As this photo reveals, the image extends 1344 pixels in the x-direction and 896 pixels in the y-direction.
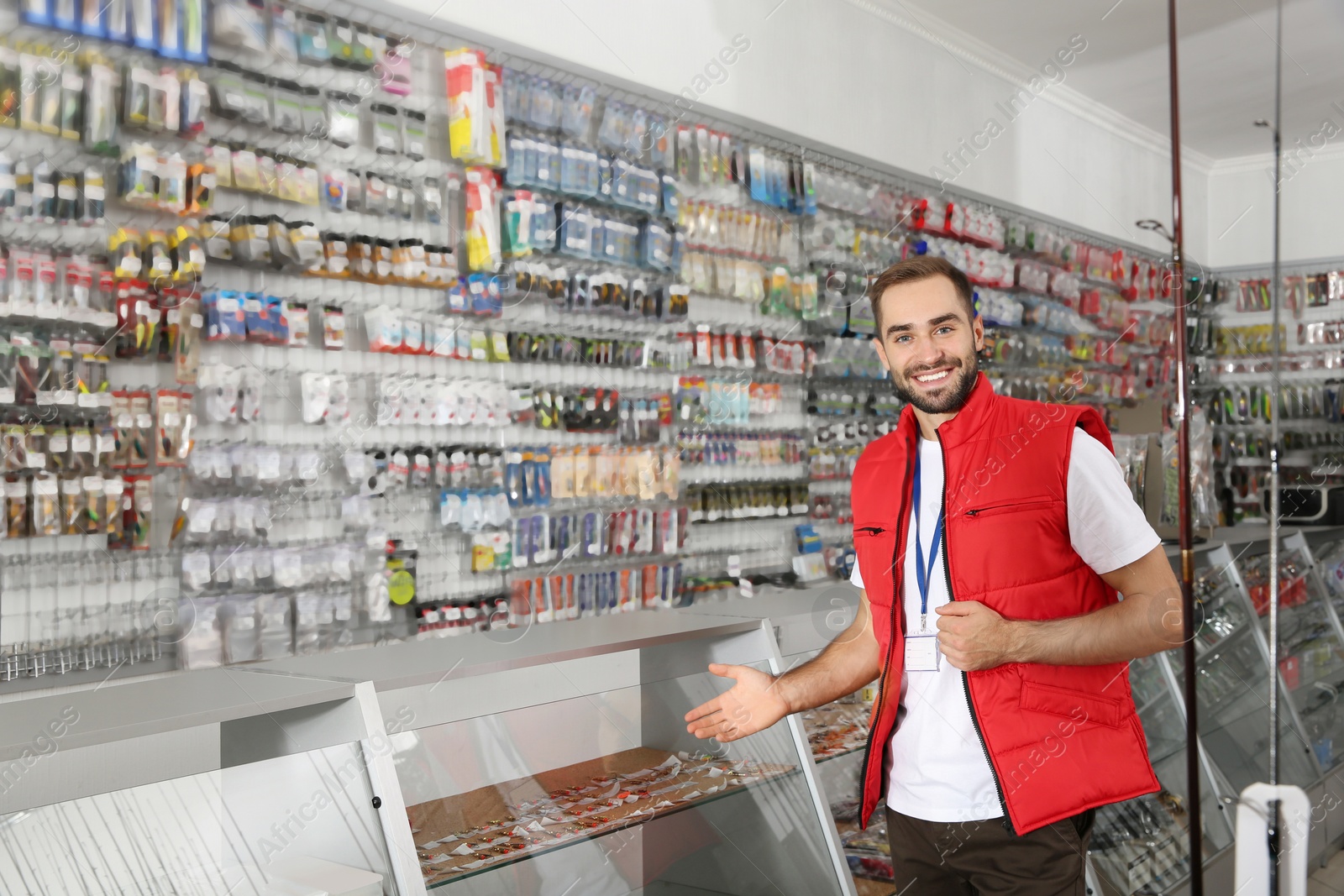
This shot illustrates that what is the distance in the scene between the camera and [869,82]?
17.4 feet

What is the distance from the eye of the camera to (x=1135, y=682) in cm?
343

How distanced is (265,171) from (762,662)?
2.24 m

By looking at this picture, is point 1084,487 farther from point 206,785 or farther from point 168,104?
point 168,104

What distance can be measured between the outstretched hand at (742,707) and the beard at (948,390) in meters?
0.58

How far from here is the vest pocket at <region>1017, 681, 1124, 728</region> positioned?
62.4 inches

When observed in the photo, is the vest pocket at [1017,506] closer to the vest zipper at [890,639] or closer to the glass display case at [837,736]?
the vest zipper at [890,639]

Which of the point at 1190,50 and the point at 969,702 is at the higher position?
the point at 1190,50

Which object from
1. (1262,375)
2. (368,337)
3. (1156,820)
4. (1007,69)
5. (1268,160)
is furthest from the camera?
(1262,375)

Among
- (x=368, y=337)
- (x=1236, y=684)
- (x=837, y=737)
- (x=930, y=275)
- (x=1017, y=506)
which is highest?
(x=368, y=337)

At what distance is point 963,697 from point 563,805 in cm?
85

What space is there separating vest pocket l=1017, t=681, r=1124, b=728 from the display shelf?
811mm

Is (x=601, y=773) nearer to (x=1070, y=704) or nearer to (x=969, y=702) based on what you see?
(x=969, y=702)

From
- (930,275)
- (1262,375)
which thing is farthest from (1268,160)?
(930,275)

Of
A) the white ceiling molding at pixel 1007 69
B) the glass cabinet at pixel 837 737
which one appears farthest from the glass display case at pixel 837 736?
the white ceiling molding at pixel 1007 69
